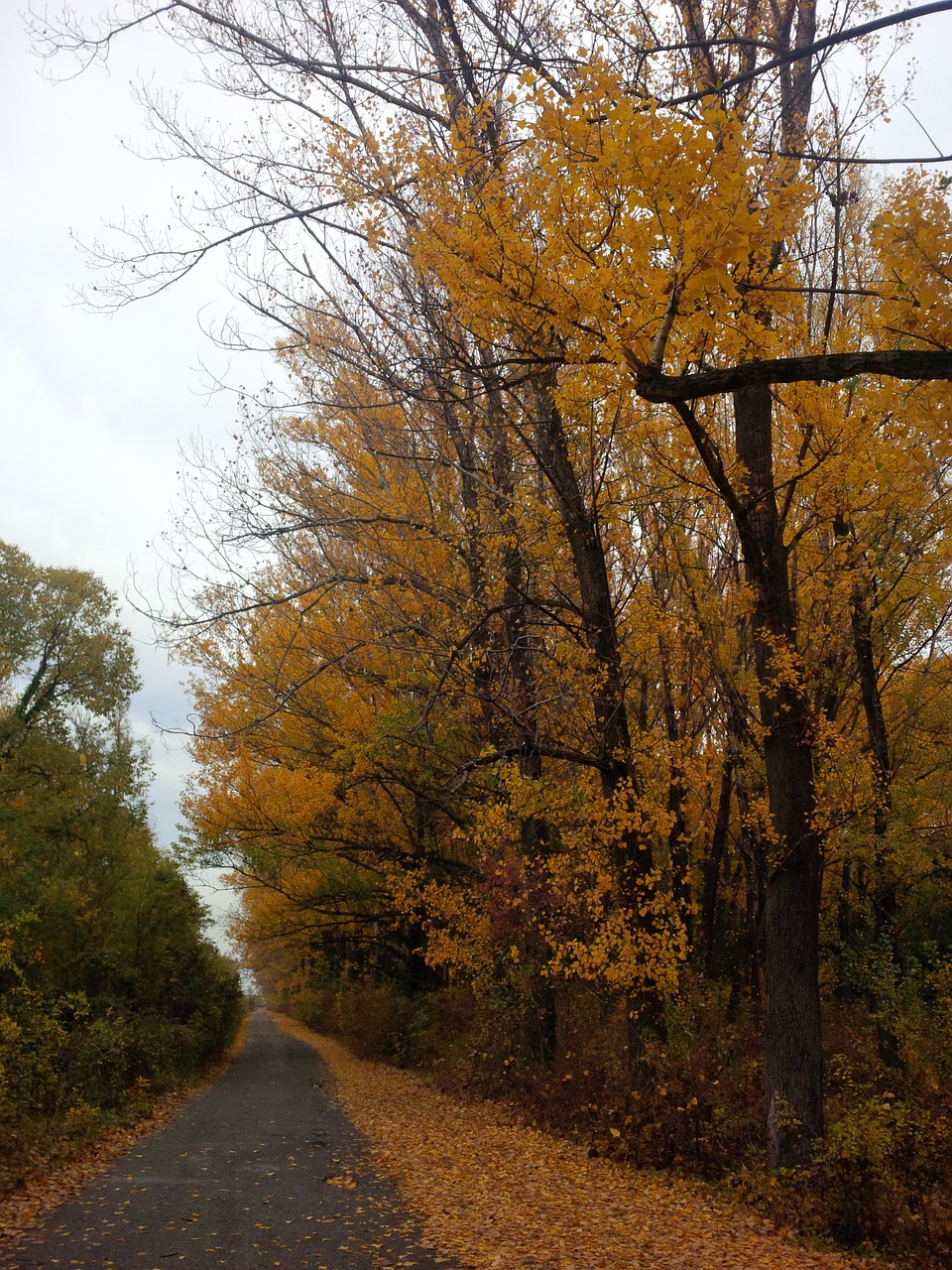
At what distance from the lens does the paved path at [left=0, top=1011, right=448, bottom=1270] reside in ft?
19.1

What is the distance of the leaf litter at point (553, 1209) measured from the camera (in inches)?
234

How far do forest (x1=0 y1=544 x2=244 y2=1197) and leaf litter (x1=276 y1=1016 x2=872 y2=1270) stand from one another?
3.71 m

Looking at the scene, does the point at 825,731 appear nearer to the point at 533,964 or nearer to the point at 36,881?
the point at 533,964

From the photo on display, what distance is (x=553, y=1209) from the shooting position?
7223 mm

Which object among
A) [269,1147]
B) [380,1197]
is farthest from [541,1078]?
[380,1197]

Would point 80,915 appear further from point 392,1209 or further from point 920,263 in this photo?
point 920,263

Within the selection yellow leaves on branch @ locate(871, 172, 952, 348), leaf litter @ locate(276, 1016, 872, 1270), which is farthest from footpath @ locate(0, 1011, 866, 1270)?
yellow leaves on branch @ locate(871, 172, 952, 348)

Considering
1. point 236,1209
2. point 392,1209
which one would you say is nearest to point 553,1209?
point 392,1209

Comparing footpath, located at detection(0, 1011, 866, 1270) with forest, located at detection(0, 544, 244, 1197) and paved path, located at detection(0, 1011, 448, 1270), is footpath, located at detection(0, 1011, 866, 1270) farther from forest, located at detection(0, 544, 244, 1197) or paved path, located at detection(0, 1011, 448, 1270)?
forest, located at detection(0, 544, 244, 1197)

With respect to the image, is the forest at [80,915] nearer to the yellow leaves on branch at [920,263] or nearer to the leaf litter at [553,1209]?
the leaf litter at [553,1209]

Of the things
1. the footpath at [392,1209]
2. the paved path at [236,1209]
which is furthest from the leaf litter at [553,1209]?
the paved path at [236,1209]

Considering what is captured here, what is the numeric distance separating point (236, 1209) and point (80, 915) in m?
9.89

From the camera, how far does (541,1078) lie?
1216cm

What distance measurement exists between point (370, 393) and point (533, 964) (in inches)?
323
